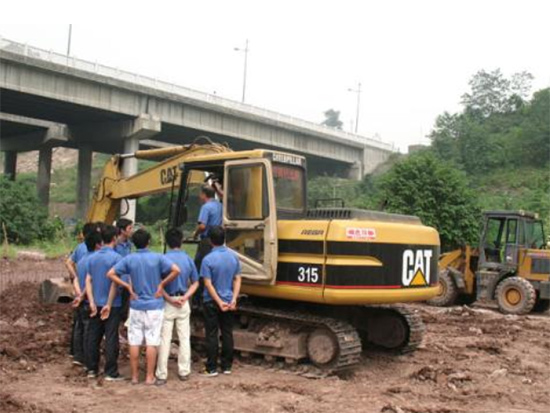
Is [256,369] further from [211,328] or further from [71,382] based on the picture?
[71,382]

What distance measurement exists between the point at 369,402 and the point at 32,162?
77792 mm

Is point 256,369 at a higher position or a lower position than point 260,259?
lower

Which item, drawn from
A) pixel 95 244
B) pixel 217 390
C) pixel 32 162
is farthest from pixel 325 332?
pixel 32 162

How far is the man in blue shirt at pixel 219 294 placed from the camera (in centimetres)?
761

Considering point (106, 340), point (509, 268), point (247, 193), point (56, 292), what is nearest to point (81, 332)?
point (106, 340)

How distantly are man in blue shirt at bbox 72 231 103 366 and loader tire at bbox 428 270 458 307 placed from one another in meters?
10.2

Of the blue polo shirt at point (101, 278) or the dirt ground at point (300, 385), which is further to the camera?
the blue polo shirt at point (101, 278)

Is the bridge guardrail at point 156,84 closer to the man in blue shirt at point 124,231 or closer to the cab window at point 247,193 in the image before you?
the man in blue shirt at point 124,231

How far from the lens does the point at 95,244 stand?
311 inches

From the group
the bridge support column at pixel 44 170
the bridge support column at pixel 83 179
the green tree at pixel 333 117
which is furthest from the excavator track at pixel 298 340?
the green tree at pixel 333 117

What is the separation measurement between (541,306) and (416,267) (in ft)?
29.7

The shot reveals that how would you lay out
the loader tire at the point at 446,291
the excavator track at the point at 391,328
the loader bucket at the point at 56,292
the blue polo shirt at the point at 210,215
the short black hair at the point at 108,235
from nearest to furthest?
the short black hair at the point at 108,235 → the blue polo shirt at the point at 210,215 → the excavator track at the point at 391,328 → the loader bucket at the point at 56,292 → the loader tire at the point at 446,291

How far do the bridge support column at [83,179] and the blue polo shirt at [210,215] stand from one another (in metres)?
34.6

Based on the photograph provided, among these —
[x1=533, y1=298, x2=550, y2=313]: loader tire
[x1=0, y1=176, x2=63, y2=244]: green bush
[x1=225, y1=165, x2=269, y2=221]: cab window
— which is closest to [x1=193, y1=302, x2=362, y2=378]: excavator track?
[x1=225, y1=165, x2=269, y2=221]: cab window
